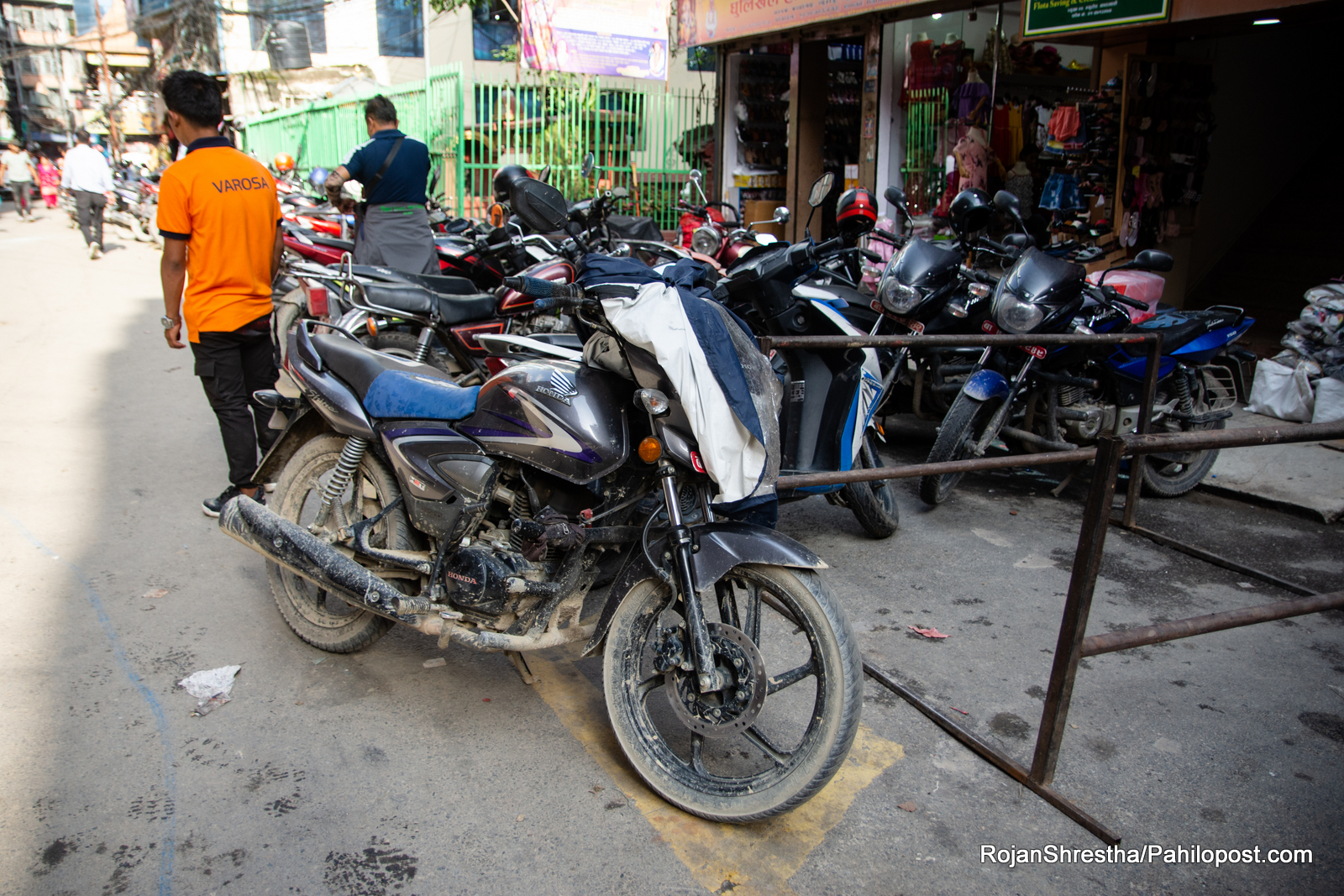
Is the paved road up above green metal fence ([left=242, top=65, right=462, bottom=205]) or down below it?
below

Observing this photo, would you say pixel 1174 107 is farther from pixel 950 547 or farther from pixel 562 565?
pixel 562 565

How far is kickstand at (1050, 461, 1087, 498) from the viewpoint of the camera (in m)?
5.08

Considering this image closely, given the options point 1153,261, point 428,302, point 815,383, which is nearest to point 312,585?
point 815,383

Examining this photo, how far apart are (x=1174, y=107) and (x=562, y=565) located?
719cm

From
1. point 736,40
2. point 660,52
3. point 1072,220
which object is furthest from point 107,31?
point 1072,220

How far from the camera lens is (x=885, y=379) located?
4566 mm

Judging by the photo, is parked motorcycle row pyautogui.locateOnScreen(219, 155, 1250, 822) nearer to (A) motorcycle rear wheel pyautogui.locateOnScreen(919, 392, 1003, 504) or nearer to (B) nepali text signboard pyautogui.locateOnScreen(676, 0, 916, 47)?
(A) motorcycle rear wheel pyautogui.locateOnScreen(919, 392, 1003, 504)

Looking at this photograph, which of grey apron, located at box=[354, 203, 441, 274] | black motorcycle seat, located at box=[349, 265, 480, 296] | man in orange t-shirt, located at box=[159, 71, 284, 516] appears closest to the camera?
man in orange t-shirt, located at box=[159, 71, 284, 516]

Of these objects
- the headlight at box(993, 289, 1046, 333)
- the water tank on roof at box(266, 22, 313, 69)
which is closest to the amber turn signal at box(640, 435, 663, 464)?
the headlight at box(993, 289, 1046, 333)

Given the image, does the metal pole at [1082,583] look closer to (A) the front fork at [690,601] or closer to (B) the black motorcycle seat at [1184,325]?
(A) the front fork at [690,601]

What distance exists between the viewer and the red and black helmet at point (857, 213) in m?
4.55

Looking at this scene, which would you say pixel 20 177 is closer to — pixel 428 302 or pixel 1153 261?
pixel 428 302

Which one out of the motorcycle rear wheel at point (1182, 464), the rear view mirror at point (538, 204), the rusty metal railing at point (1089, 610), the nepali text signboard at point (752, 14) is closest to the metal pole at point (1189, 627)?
the rusty metal railing at point (1089, 610)

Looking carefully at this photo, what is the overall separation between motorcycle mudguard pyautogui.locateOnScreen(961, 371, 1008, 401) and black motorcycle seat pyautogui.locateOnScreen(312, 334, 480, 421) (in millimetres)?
2694
